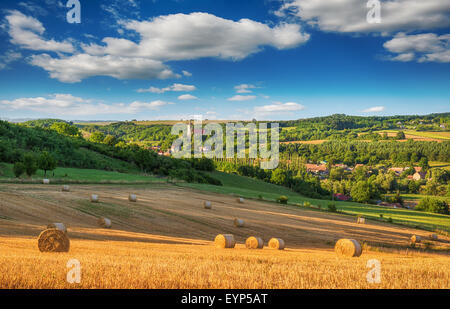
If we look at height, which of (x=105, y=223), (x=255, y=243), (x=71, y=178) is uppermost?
(x=71, y=178)

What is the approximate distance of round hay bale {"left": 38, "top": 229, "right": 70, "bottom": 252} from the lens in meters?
12.2

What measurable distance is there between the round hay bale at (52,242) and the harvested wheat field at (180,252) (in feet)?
1.01

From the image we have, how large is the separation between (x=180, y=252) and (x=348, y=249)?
8307mm

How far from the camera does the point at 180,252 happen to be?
14.0 metres

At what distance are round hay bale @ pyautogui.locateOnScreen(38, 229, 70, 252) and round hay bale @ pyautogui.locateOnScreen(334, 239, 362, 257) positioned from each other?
12.3 meters

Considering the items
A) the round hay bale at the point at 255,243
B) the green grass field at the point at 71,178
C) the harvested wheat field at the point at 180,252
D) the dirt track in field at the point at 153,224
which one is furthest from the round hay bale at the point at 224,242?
the green grass field at the point at 71,178

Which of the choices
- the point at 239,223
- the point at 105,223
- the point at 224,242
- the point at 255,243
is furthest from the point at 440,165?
the point at 105,223

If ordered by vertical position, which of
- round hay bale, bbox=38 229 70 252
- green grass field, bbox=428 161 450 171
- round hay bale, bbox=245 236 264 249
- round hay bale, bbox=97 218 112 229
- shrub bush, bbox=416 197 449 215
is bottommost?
shrub bush, bbox=416 197 449 215

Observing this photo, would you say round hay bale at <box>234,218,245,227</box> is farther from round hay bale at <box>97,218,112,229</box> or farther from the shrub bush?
the shrub bush

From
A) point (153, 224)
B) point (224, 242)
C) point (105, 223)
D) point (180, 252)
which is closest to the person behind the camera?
point (180, 252)

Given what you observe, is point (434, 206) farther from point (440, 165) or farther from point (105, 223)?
point (440, 165)

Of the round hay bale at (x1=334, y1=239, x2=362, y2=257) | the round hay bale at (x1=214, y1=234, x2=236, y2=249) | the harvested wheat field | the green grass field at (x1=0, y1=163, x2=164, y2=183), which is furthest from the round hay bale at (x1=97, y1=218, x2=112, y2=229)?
the green grass field at (x1=0, y1=163, x2=164, y2=183)
